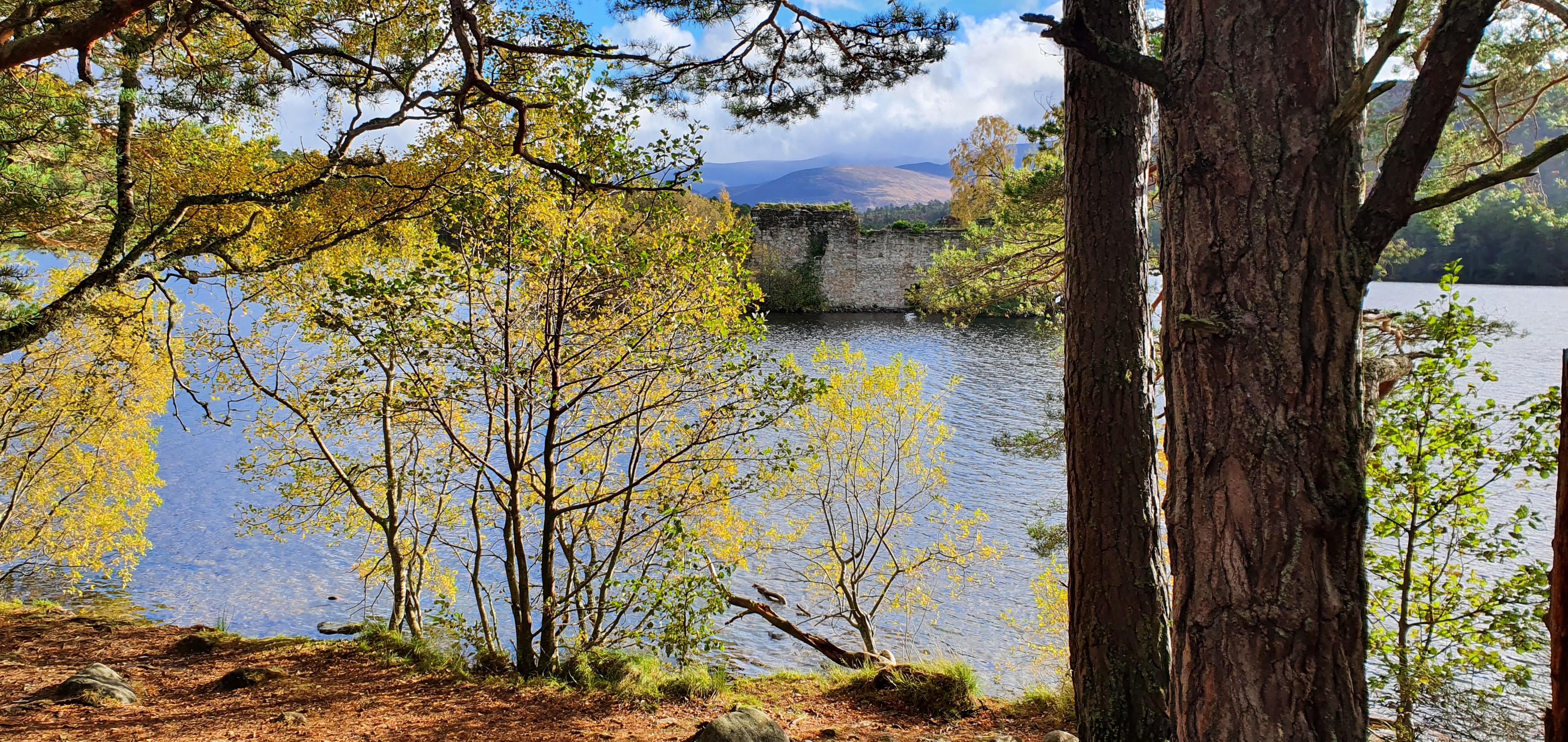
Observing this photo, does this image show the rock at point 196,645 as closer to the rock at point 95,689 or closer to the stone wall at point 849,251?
the rock at point 95,689

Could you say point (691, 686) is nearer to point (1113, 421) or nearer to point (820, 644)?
point (820, 644)

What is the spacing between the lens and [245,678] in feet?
14.6

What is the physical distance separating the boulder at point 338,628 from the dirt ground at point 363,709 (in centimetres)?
229

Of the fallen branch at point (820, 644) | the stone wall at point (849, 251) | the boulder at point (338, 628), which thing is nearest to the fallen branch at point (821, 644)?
the fallen branch at point (820, 644)

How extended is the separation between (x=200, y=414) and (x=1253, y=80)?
1648 centimetres

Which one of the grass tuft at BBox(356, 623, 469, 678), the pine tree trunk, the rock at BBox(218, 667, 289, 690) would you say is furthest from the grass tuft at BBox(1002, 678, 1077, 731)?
the rock at BBox(218, 667, 289, 690)

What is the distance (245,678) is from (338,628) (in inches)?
150

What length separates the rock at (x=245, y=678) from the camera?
4414 mm

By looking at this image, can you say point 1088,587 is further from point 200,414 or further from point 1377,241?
point 200,414

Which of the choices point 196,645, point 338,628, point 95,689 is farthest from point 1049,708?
point 338,628

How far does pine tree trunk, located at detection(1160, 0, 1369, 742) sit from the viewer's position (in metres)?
1.43

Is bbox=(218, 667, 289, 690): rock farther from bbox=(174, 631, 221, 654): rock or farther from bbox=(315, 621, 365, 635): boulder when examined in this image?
bbox=(315, 621, 365, 635): boulder

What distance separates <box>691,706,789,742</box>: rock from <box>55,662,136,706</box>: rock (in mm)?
Result: 2992

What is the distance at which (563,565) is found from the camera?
340 inches
